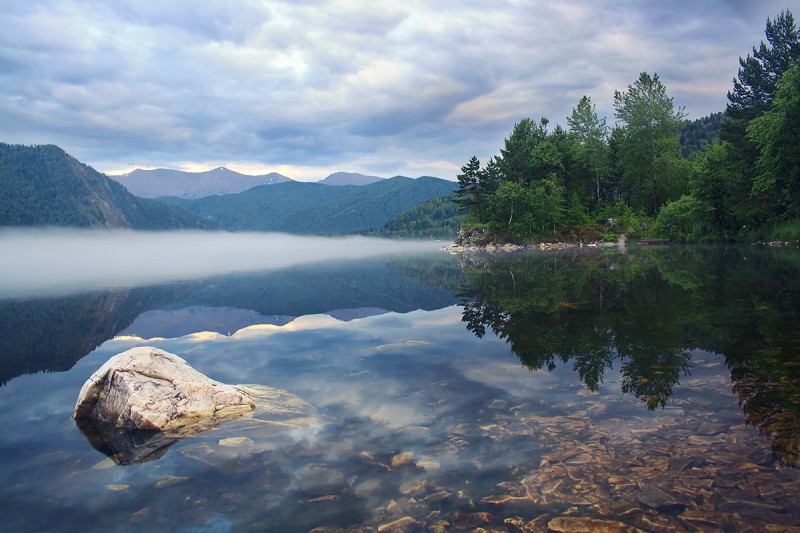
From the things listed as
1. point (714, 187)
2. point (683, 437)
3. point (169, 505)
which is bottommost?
point (169, 505)

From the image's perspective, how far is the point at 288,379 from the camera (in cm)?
1452

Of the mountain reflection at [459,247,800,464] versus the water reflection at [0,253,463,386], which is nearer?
the mountain reflection at [459,247,800,464]

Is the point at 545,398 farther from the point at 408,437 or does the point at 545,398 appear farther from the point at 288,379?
the point at 288,379

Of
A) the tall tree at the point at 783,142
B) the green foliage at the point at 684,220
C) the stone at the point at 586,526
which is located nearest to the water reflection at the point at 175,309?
the stone at the point at 586,526

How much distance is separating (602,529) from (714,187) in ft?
275

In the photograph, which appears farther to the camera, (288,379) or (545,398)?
(288,379)

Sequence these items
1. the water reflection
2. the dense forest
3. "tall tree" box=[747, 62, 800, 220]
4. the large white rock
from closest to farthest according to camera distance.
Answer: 1. the large white rock
2. the water reflection
3. "tall tree" box=[747, 62, 800, 220]
4. the dense forest

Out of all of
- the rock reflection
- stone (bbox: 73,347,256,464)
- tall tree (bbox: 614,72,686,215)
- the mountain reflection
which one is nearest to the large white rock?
stone (bbox: 73,347,256,464)

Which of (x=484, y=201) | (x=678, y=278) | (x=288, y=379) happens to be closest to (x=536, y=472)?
(x=288, y=379)

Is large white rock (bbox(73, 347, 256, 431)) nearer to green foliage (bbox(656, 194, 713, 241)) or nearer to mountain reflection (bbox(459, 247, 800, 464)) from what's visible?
mountain reflection (bbox(459, 247, 800, 464))

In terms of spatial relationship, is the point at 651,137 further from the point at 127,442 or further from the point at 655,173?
the point at 127,442

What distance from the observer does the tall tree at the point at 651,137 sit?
91.6 metres

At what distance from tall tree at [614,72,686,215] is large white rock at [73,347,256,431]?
3938 inches

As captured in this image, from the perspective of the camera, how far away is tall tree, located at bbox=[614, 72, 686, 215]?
91562 mm
